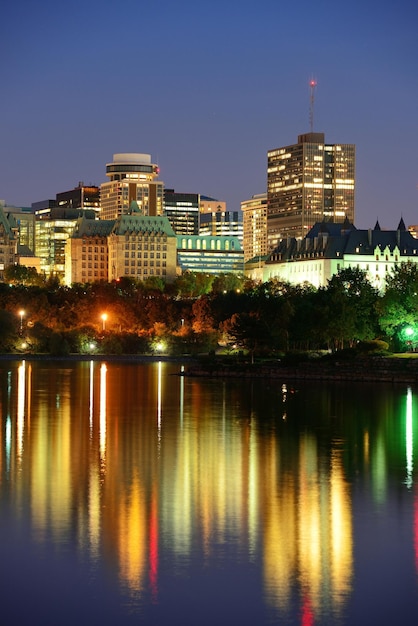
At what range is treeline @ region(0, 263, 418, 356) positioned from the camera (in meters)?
125

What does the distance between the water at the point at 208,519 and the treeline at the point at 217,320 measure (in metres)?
60.8

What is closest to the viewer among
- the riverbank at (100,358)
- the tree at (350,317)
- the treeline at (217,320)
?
the tree at (350,317)

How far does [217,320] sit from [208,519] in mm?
128498

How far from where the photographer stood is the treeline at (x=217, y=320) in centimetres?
12462

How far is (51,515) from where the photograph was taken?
109ft

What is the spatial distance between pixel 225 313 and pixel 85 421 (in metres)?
102

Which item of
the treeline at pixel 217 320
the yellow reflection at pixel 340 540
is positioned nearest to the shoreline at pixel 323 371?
the treeline at pixel 217 320

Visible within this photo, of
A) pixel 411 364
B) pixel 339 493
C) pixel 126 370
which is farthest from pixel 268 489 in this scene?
pixel 126 370

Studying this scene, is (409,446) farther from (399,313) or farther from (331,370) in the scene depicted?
(399,313)

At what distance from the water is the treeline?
200ft

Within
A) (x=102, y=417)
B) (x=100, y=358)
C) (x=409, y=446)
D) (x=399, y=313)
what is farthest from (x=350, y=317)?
(x=409, y=446)

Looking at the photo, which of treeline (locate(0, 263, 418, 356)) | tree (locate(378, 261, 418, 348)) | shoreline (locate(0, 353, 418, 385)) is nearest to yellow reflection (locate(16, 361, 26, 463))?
shoreline (locate(0, 353, 418, 385))

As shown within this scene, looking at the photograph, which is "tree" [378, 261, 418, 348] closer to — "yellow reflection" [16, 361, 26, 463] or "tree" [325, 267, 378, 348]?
"tree" [325, 267, 378, 348]

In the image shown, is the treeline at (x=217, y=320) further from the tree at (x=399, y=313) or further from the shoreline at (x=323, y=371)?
the shoreline at (x=323, y=371)
